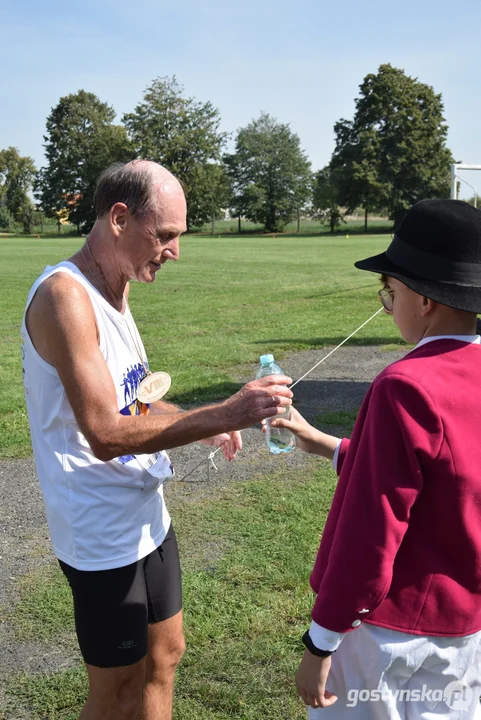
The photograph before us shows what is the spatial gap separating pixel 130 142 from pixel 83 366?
89.6 m

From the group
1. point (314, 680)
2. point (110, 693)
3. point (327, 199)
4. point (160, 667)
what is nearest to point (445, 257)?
point (314, 680)

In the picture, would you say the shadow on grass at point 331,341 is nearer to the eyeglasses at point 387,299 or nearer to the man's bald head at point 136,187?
the man's bald head at point 136,187

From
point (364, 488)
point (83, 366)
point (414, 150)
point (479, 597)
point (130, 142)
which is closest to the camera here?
point (364, 488)

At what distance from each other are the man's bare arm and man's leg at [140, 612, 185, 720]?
2.94 feet

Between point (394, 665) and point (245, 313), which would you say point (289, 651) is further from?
point (245, 313)

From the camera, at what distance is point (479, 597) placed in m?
1.91

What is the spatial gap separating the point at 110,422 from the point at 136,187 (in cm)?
81

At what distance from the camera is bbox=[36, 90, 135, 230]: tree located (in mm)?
89438

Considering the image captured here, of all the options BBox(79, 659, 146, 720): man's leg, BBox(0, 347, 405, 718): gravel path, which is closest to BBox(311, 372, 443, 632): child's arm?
BBox(79, 659, 146, 720): man's leg

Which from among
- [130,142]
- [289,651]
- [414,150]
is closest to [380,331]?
[289,651]

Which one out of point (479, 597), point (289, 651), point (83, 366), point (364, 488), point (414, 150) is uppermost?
point (414, 150)

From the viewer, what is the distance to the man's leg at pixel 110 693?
230 cm

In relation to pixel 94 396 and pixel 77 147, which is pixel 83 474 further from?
pixel 77 147

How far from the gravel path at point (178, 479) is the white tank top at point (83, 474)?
150cm
